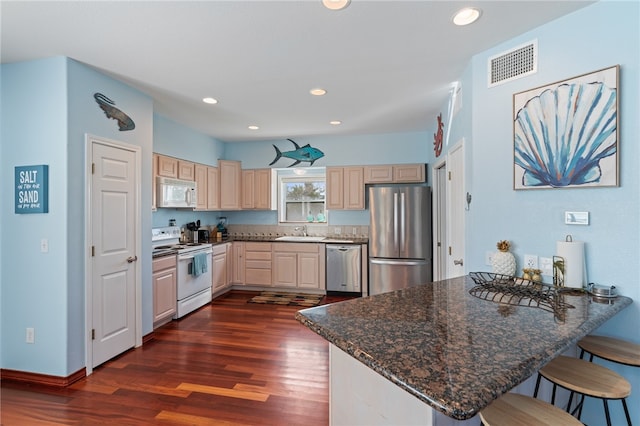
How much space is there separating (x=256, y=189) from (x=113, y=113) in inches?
110

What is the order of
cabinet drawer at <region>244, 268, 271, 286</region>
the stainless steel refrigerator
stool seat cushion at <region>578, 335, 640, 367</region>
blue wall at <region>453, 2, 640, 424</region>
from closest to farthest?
stool seat cushion at <region>578, 335, 640, 367</region>
blue wall at <region>453, 2, 640, 424</region>
the stainless steel refrigerator
cabinet drawer at <region>244, 268, 271, 286</region>

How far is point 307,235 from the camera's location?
5.53 meters

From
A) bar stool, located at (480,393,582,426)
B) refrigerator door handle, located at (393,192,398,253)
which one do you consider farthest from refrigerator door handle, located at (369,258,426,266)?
bar stool, located at (480,393,582,426)

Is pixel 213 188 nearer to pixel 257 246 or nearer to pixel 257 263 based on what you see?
pixel 257 246

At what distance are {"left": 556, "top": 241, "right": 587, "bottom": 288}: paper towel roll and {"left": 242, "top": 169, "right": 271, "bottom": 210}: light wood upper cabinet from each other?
4.30m

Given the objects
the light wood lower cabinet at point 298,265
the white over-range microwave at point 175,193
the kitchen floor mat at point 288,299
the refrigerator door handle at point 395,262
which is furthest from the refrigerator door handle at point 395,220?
the white over-range microwave at point 175,193

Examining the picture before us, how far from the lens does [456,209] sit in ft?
9.68

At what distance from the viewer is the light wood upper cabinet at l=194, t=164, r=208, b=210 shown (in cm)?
462

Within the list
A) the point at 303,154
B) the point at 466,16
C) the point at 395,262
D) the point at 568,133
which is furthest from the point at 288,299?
the point at 466,16

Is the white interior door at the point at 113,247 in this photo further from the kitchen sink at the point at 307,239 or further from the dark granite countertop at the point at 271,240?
the kitchen sink at the point at 307,239

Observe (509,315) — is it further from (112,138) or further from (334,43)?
(112,138)

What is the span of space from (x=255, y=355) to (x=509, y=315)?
2.28 meters

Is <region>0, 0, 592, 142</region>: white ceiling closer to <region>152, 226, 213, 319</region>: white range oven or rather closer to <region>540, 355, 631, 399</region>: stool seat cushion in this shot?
<region>152, 226, 213, 319</region>: white range oven

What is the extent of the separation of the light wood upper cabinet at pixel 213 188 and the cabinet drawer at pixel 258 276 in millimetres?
1217
